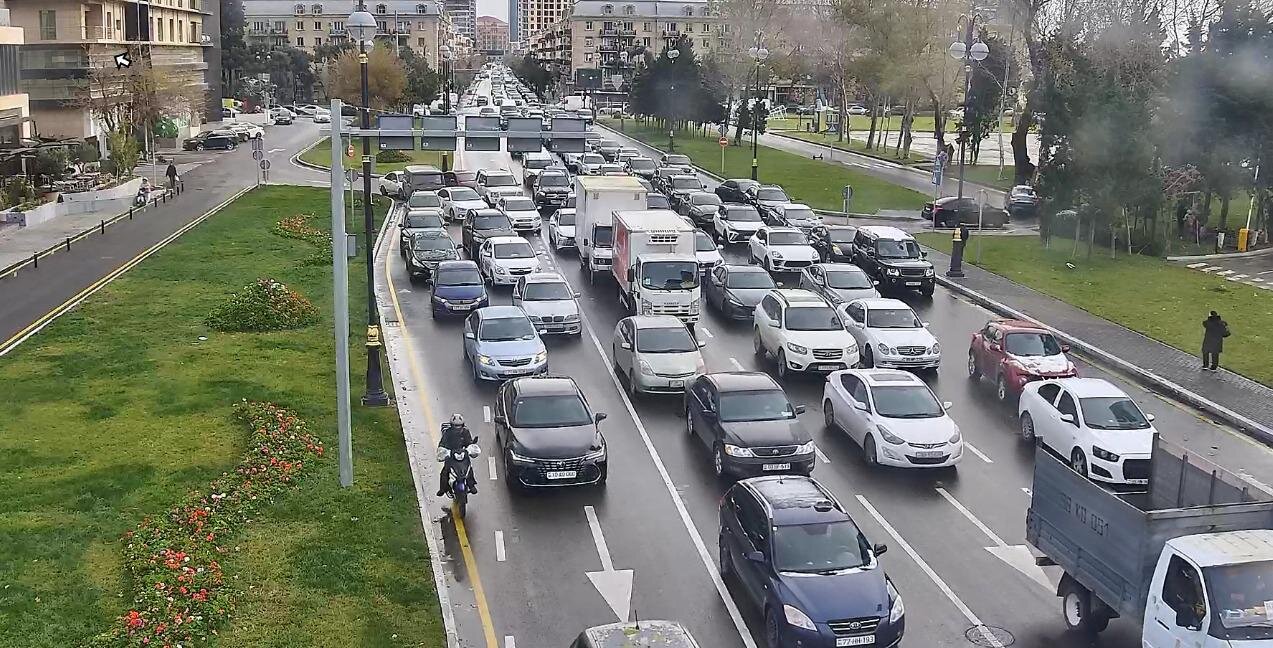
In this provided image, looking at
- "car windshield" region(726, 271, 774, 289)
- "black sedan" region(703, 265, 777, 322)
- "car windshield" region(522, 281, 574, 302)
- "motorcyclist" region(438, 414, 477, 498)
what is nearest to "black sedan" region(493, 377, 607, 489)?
"motorcyclist" region(438, 414, 477, 498)

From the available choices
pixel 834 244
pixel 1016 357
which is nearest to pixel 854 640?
pixel 1016 357

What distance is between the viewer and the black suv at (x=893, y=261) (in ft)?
111

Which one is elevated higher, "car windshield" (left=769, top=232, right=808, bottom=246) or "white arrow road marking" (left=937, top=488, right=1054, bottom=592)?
"car windshield" (left=769, top=232, right=808, bottom=246)

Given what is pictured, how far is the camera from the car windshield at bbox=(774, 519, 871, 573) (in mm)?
13352

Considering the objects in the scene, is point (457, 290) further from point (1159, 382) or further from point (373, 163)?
point (373, 163)

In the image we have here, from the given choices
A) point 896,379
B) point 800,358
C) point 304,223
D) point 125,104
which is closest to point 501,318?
point 800,358

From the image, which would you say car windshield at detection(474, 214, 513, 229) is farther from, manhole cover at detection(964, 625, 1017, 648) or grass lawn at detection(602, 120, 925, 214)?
manhole cover at detection(964, 625, 1017, 648)

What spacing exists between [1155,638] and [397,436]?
12.7 metres

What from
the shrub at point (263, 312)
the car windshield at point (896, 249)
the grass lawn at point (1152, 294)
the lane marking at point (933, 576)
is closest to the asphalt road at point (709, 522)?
the lane marking at point (933, 576)

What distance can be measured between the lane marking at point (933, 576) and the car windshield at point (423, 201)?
1176 inches

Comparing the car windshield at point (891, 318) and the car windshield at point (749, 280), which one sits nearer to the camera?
the car windshield at point (891, 318)

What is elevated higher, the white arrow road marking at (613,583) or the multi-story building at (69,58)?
the multi-story building at (69,58)

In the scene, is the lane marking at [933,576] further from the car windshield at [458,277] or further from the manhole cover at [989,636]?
the car windshield at [458,277]

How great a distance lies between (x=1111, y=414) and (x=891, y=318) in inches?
299
